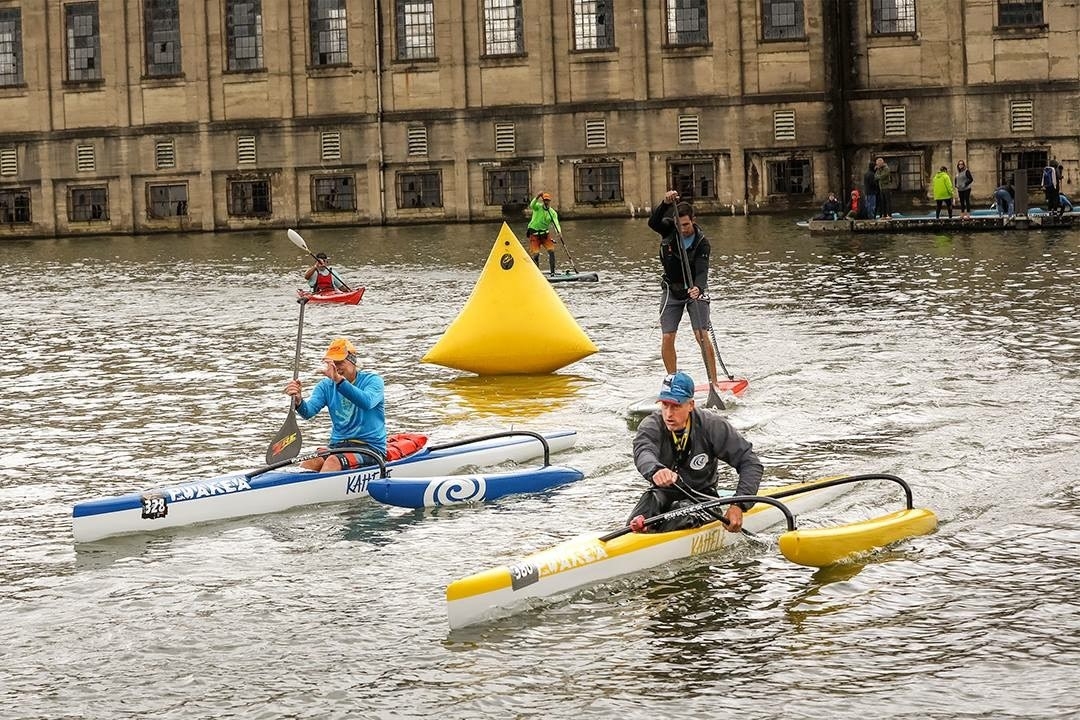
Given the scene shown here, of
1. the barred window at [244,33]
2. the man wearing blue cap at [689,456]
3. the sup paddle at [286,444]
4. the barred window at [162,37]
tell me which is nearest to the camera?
the man wearing blue cap at [689,456]

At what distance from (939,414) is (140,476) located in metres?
7.45

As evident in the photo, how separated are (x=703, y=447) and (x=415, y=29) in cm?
4648

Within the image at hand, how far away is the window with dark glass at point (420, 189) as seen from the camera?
186 feet

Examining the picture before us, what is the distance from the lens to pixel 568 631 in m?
10.5

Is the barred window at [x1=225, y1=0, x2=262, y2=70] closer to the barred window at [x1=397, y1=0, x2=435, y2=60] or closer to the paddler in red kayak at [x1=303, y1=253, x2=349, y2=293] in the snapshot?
the barred window at [x1=397, y1=0, x2=435, y2=60]

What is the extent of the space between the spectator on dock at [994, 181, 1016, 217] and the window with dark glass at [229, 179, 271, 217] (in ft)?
78.4

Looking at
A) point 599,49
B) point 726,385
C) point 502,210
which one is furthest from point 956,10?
point 726,385

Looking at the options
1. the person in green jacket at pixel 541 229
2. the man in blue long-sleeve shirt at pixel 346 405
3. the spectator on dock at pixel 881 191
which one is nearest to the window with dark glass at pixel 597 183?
the spectator on dock at pixel 881 191

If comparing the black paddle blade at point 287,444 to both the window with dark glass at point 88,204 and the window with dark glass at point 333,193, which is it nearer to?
the window with dark glass at point 333,193

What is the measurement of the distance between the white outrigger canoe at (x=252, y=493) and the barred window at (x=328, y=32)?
43.5 metres

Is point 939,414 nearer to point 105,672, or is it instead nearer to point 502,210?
point 105,672

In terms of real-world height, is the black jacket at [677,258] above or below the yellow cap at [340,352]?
above

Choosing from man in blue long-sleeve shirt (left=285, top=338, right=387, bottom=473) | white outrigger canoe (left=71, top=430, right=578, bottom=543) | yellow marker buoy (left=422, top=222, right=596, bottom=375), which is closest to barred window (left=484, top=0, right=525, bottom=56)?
yellow marker buoy (left=422, top=222, right=596, bottom=375)

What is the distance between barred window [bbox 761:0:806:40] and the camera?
5478cm
